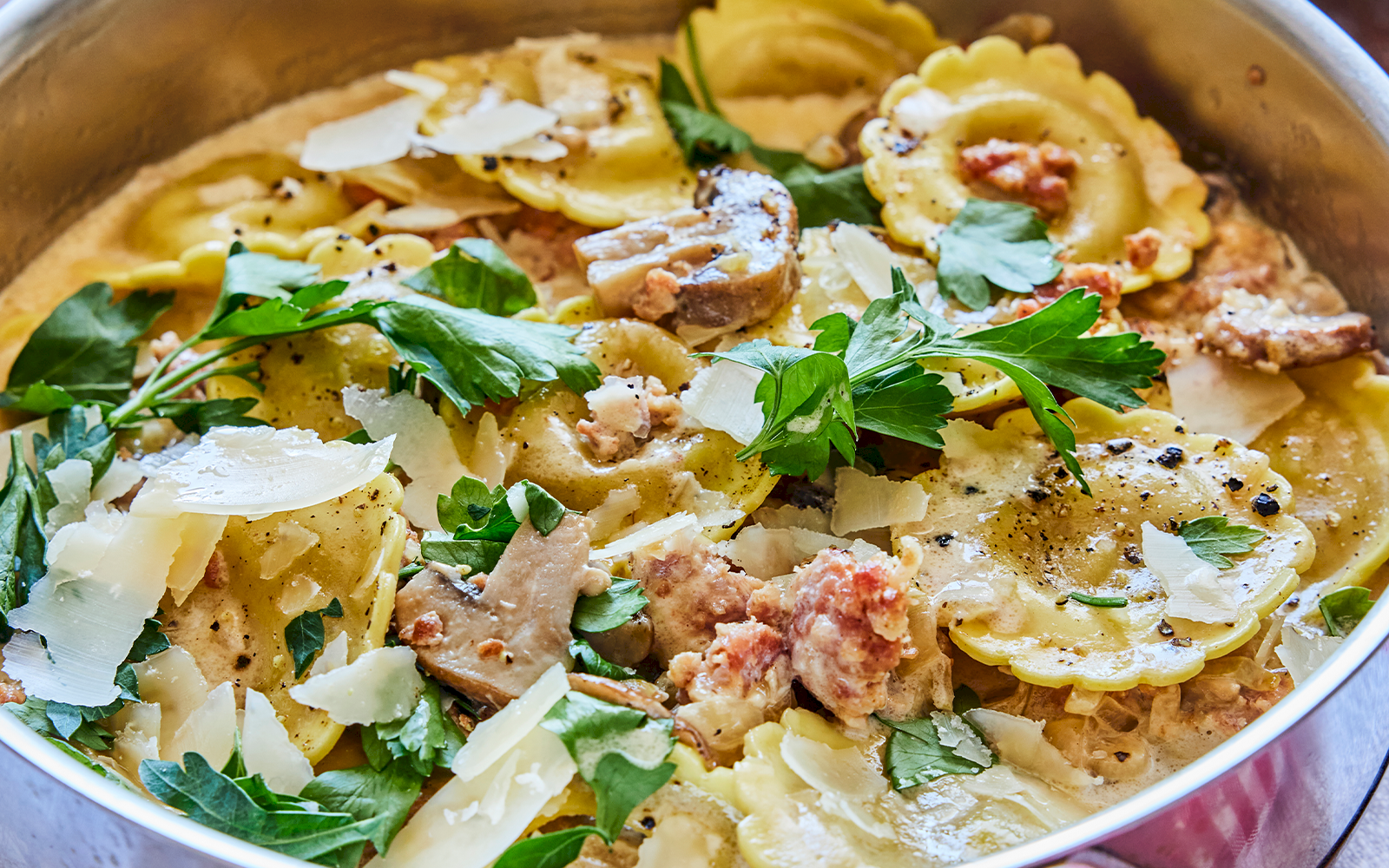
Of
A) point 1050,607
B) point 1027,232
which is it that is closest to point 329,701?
point 1050,607

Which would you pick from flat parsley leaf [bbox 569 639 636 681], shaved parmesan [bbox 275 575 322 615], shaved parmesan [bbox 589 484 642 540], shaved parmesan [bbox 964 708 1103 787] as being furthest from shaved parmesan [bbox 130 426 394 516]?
shaved parmesan [bbox 964 708 1103 787]

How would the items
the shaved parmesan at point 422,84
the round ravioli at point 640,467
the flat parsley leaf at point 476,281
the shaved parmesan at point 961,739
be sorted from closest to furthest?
the shaved parmesan at point 961,739
the round ravioli at point 640,467
the flat parsley leaf at point 476,281
the shaved parmesan at point 422,84

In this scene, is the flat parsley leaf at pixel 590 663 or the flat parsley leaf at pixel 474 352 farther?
the flat parsley leaf at pixel 474 352

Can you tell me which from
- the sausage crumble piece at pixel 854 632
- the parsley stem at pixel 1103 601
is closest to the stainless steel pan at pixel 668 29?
the parsley stem at pixel 1103 601

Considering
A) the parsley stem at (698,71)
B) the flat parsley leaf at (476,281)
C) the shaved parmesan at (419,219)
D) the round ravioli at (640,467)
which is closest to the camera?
the round ravioli at (640,467)

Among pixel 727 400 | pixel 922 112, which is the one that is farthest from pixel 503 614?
pixel 922 112

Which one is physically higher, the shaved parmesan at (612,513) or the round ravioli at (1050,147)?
the round ravioli at (1050,147)

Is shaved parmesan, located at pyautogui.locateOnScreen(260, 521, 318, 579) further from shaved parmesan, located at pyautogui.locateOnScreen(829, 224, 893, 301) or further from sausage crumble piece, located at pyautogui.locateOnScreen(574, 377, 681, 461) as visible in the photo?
shaved parmesan, located at pyautogui.locateOnScreen(829, 224, 893, 301)

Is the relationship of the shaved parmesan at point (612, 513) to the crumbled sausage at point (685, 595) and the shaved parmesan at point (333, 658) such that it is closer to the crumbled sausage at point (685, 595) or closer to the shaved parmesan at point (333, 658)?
the crumbled sausage at point (685, 595)
